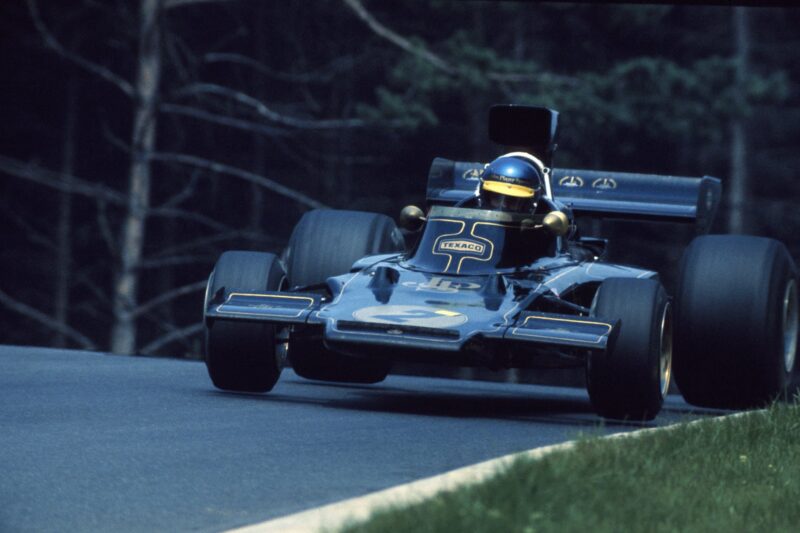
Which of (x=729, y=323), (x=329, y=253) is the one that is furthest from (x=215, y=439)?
(x=729, y=323)

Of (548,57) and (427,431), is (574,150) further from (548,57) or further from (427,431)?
(427,431)

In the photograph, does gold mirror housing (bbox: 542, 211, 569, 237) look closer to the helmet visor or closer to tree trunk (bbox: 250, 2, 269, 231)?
the helmet visor

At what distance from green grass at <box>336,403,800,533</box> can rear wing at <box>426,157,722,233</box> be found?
4.49 m

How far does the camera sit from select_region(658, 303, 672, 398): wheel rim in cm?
1066

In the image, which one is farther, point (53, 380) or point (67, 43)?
point (67, 43)

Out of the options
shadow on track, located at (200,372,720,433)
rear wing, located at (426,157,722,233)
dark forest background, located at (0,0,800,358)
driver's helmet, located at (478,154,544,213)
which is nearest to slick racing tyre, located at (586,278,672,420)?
shadow on track, located at (200,372,720,433)

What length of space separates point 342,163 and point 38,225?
303 inches

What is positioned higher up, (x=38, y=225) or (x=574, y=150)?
(x=574, y=150)

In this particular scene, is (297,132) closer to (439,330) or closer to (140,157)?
(140,157)

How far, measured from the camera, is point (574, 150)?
35.4 meters

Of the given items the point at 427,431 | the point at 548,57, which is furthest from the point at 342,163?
the point at 427,431

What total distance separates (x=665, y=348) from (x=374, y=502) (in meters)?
5.09

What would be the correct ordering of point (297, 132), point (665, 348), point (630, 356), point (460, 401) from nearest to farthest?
point (630, 356)
point (665, 348)
point (460, 401)
point (297, 132)

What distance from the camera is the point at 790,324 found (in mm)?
12266
